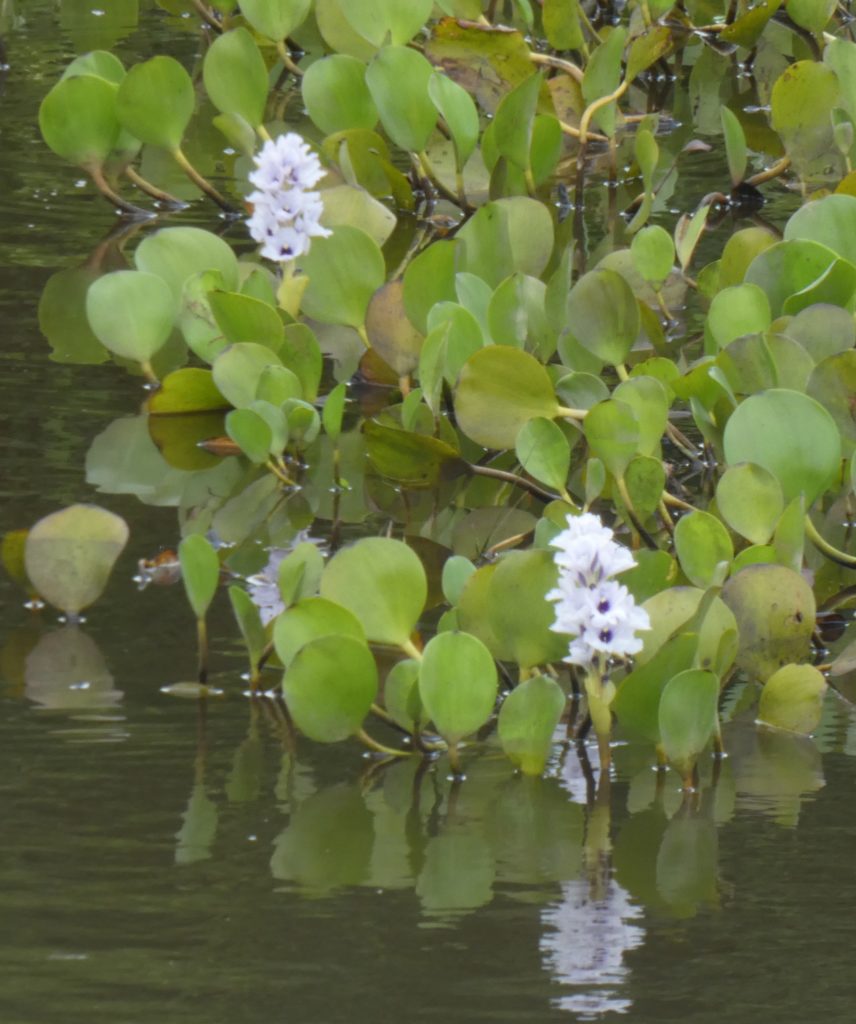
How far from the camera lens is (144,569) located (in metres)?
1.65

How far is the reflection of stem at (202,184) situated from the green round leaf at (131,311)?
597mm

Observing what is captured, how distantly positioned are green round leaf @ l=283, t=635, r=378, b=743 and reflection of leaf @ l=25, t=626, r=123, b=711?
0.57ft

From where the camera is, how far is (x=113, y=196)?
2641mm

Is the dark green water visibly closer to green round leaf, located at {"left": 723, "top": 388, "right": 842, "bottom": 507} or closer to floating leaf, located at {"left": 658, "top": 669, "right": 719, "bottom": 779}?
floating leaf, located at {"left": 658, "top": 669, "right": 719, "bottom": 779}

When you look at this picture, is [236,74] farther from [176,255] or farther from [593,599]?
[593,599]

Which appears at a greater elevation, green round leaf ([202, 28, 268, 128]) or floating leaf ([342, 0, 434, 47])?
floating leaf ([342, 0, 434, 47])

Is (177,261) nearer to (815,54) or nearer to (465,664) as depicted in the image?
(465,664)

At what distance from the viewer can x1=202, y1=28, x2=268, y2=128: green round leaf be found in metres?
2.56

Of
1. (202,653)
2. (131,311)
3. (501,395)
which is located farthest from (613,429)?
(131,311)

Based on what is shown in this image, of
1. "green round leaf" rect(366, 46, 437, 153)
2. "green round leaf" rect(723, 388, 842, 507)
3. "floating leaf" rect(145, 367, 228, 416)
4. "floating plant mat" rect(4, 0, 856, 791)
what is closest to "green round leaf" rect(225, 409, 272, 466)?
"floating plant mat" rect(4, 0, 856, 791)

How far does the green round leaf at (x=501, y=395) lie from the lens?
5.80 feet

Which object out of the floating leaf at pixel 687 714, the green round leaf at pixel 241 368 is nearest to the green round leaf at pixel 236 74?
the green round leaf at pixel 241 368

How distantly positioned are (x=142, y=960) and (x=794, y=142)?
1821 mm

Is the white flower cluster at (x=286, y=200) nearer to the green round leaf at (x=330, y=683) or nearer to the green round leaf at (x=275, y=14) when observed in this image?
the green round leaf at (x=330, y=683)
